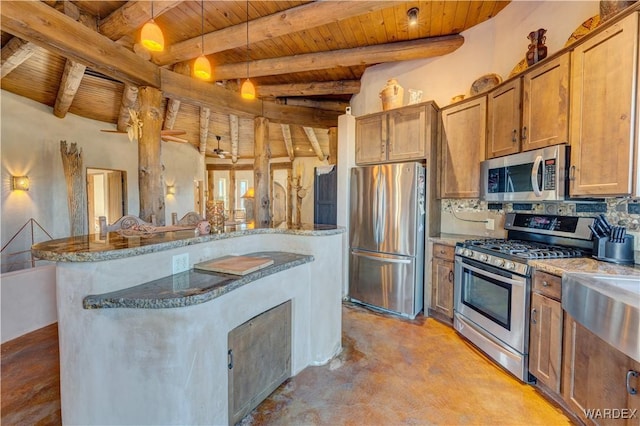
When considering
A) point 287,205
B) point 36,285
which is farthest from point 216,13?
point 287,205

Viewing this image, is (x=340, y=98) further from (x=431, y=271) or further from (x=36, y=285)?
(x=36, y=285)

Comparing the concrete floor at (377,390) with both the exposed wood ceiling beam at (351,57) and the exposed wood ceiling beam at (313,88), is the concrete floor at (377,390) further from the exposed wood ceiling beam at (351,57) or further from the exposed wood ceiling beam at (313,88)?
the exposed wood ceiling beam at (313,88)

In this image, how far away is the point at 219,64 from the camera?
13.7 ft

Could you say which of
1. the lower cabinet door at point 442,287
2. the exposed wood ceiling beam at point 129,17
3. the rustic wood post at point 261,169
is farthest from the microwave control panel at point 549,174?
the rustic wood post at point 261,169

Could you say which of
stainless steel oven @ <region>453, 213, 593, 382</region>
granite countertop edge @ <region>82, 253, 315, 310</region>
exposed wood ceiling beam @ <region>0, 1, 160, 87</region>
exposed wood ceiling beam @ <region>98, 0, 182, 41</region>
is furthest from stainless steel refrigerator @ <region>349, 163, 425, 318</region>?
exposed wood ceiling beam @ <region>0, 1, 160, 87</region>

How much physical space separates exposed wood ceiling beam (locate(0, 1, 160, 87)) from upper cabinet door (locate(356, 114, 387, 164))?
2.56m

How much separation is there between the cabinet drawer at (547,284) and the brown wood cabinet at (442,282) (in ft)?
3.23

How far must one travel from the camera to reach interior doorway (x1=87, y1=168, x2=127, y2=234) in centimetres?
570

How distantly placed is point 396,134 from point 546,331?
2375mm

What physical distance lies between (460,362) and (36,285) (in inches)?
159

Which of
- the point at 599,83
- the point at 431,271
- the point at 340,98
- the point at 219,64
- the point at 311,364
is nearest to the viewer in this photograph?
the point at 599,83

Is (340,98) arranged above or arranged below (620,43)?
above

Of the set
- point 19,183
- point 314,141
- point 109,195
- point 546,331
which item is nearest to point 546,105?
point 546,331

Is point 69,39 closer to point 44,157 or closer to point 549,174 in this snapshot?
point 44,157
